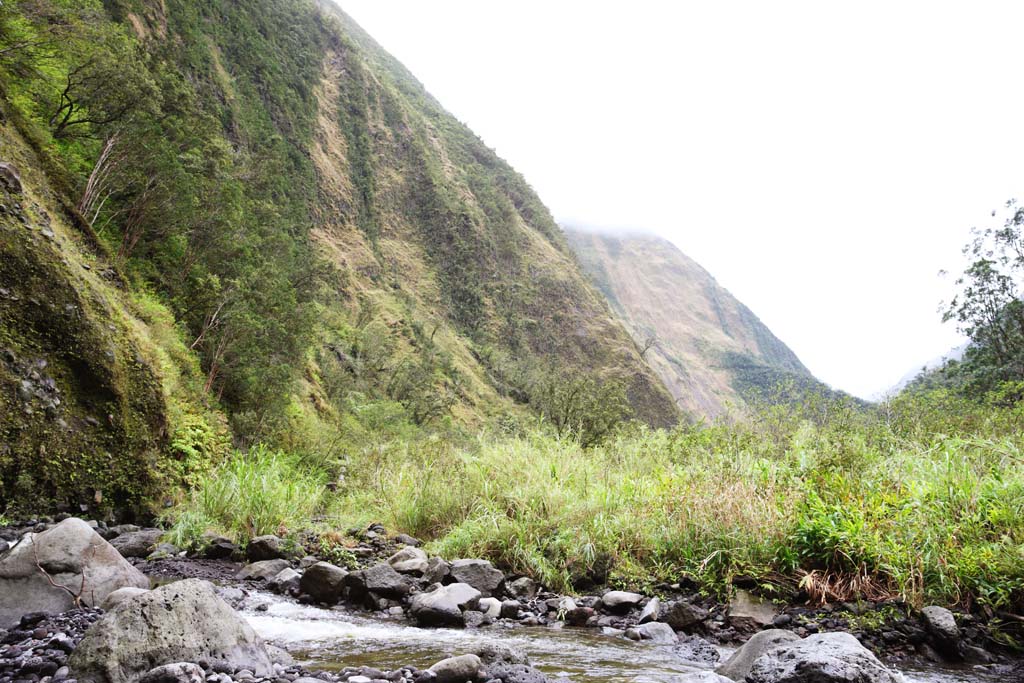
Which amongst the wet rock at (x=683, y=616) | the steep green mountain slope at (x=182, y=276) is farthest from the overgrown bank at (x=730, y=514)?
the steep green mountain slope at (x=182, y=276)

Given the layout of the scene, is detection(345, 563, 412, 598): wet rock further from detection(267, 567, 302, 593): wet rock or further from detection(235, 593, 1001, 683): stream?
detection(267, 567, 302, 593): wet rock

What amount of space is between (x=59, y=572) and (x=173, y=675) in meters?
2.48

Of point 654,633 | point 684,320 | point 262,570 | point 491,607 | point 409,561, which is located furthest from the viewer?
point 684,320

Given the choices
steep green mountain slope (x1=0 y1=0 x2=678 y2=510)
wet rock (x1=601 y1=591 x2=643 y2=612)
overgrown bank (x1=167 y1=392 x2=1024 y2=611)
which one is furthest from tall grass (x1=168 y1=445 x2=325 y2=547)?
wet rock (x1=601 y1=591 x2=643 y2=612)

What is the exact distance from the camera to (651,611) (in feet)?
19.8

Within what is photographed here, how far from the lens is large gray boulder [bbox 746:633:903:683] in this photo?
3.67m

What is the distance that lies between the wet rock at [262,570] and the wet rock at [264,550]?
273mm

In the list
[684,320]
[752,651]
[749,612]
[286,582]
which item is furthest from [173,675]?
[684,320]

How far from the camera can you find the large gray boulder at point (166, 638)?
3.42 meters

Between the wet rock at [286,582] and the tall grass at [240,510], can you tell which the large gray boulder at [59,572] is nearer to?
the wet rock at [286,582]

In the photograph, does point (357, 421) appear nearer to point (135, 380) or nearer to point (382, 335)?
point (382, 335)

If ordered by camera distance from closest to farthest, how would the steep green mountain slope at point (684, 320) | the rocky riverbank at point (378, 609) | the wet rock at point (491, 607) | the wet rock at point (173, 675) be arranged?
the wet rock at point (173, 675) → the rocky riverbank at point (378, 609) → the wet rock at point (491, 607) → the steep green mountain slope at point (684, 320)

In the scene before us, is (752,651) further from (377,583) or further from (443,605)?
(377,583)

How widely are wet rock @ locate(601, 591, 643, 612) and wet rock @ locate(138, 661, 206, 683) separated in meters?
4.25
